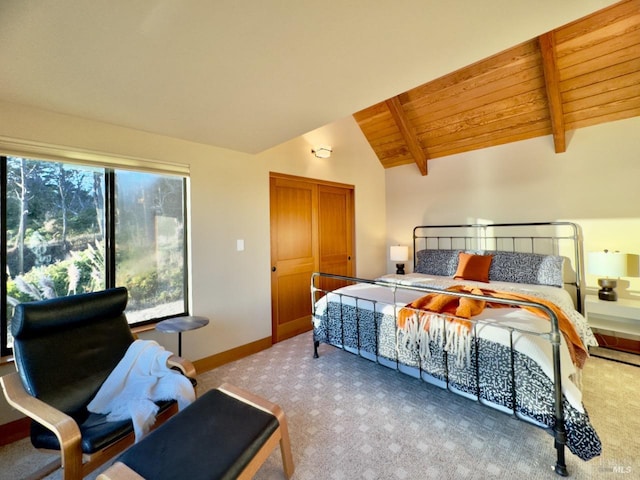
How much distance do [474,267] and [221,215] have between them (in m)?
3.02

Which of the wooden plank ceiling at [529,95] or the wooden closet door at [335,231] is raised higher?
the wooden plank ceiling at [529,95]

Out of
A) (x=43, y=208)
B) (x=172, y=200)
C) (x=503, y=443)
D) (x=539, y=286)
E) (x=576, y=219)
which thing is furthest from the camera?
(x=576, y=219)

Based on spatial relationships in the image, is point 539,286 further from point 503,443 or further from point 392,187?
point 392,187

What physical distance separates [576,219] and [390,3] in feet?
11.4

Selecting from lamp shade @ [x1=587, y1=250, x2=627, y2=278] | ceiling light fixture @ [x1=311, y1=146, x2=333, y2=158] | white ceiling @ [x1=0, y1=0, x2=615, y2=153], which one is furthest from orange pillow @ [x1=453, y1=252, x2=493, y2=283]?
white ceiling @ [x1=0, y1=0, x2=615, y2=153]

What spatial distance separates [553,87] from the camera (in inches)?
107

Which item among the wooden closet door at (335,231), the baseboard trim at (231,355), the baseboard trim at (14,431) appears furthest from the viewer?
the wooden closet door at (335,231)

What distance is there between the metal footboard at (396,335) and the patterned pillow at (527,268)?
146 cm

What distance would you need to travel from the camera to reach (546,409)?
1.45m

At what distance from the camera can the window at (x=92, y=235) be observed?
190 cm

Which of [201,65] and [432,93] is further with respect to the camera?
[432,93]

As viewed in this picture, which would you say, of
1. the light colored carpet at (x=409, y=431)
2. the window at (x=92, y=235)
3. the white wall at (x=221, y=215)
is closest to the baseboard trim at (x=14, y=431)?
the light colored carpet at (x=409, y=431)

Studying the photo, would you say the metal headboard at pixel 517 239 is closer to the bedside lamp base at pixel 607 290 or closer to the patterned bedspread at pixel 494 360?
the bedside lamp base at pixel 607 290

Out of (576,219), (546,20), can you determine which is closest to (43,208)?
(546,20)
